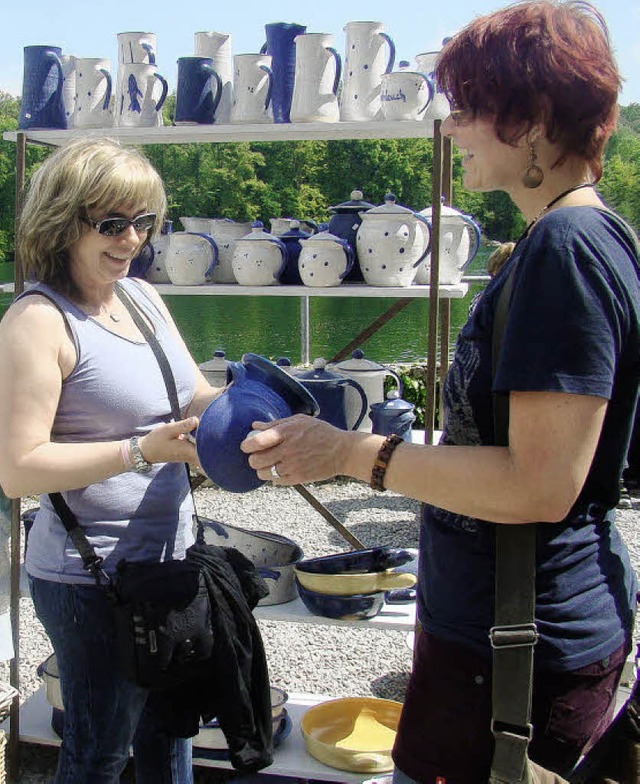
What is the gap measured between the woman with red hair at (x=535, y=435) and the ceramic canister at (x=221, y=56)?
167 cm

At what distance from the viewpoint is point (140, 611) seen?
1.71 meters

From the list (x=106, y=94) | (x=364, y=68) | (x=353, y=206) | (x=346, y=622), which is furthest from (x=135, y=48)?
(x=346, y=622)

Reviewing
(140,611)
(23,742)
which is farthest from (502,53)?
(23,742)

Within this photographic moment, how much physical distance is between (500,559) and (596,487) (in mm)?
168

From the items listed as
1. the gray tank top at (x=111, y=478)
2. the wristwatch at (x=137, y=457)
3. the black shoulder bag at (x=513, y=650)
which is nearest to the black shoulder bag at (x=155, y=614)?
the gray tank top at (x=111, y=478)

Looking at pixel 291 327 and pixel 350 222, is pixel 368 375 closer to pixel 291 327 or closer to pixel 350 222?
pixel 350 222

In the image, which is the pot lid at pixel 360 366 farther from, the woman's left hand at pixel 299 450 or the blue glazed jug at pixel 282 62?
the woman's left hand at pixel 299 450

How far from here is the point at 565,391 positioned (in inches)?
41.9

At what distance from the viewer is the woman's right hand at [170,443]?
5.48 ft

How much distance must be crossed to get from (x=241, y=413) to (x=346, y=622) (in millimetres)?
1163

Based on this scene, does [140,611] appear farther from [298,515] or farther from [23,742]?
[298,515]

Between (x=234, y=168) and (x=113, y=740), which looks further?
(x=234, y=168)

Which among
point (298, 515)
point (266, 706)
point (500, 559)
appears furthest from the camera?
point (298, 515)

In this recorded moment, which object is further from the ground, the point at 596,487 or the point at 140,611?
the point at 596,487
